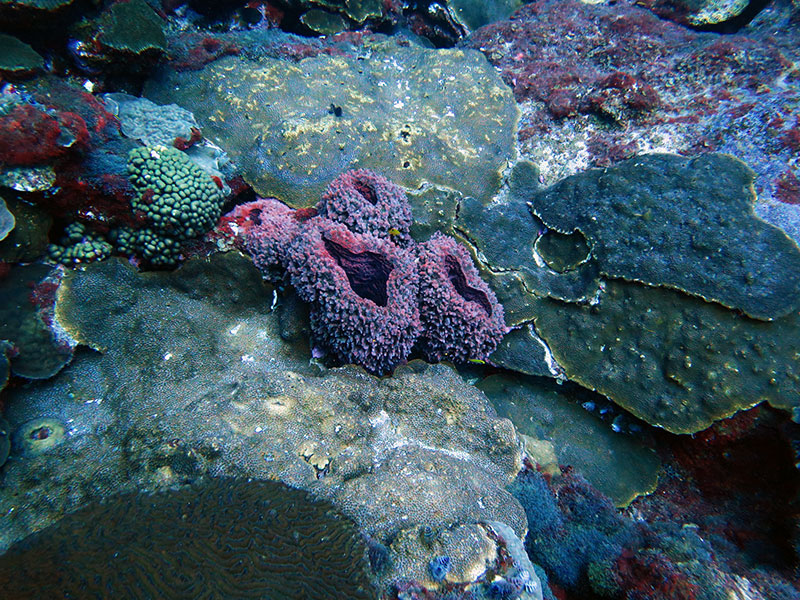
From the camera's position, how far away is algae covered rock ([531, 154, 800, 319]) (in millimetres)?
3223

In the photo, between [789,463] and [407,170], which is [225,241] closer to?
[407,170]

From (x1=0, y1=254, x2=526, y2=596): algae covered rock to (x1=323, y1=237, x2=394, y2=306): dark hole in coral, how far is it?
747mm

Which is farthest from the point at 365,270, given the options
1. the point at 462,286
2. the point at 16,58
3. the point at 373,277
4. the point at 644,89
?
the point at 644,89

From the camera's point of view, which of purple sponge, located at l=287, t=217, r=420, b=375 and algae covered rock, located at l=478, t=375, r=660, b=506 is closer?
purple sponge, located at l=287, t=217, r=420, b=375

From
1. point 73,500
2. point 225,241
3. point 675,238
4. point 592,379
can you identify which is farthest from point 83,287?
point 675,238

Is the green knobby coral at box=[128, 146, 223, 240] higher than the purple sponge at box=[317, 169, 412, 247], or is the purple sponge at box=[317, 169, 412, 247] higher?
the purple sponge at box=[317, 169, 412, 247]

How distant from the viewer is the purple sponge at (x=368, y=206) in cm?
375

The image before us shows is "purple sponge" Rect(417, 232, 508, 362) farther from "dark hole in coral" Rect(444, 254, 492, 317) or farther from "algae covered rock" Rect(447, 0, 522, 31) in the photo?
"algae covered rock" Rect(447, 0, 522, 31)

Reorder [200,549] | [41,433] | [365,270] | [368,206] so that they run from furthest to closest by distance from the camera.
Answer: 1. [368,206]
2. [365,270]
3. [41,433]
4. [200,549]

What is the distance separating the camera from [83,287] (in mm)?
3289

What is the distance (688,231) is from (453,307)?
7.72 feet

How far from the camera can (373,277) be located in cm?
334

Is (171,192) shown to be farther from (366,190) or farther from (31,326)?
(366,190)

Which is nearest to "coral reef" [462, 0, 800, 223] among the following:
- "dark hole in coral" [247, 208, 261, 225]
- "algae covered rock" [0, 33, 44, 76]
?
"dark hole in coral" [247, 208, 261, 225]
